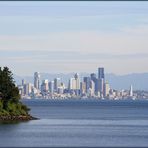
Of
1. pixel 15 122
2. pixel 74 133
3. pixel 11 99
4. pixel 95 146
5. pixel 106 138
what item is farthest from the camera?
pixel 11 99

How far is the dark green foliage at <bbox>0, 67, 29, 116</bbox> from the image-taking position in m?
138

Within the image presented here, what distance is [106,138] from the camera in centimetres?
9856

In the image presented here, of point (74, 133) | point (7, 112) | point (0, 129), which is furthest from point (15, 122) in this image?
point (74, 133)

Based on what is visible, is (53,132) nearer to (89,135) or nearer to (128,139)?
(89,135)

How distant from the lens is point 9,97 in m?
139

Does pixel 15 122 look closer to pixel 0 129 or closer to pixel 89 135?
pixel 0 129

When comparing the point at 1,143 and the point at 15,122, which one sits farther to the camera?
the point at 15,122

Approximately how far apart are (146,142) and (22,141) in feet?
49.0

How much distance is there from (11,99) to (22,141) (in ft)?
155

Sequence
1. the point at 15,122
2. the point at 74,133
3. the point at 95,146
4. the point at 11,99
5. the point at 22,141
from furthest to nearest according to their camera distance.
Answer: the point at 11,99 < the point at 15,122 < the point at 74,133 < the point at 22,141 < the point at 95,146

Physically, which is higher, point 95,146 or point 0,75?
point 0,75

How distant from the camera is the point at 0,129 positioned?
112m

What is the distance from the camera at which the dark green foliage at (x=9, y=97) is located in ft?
452

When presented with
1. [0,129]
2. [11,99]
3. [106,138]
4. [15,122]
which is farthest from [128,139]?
[11,99]
